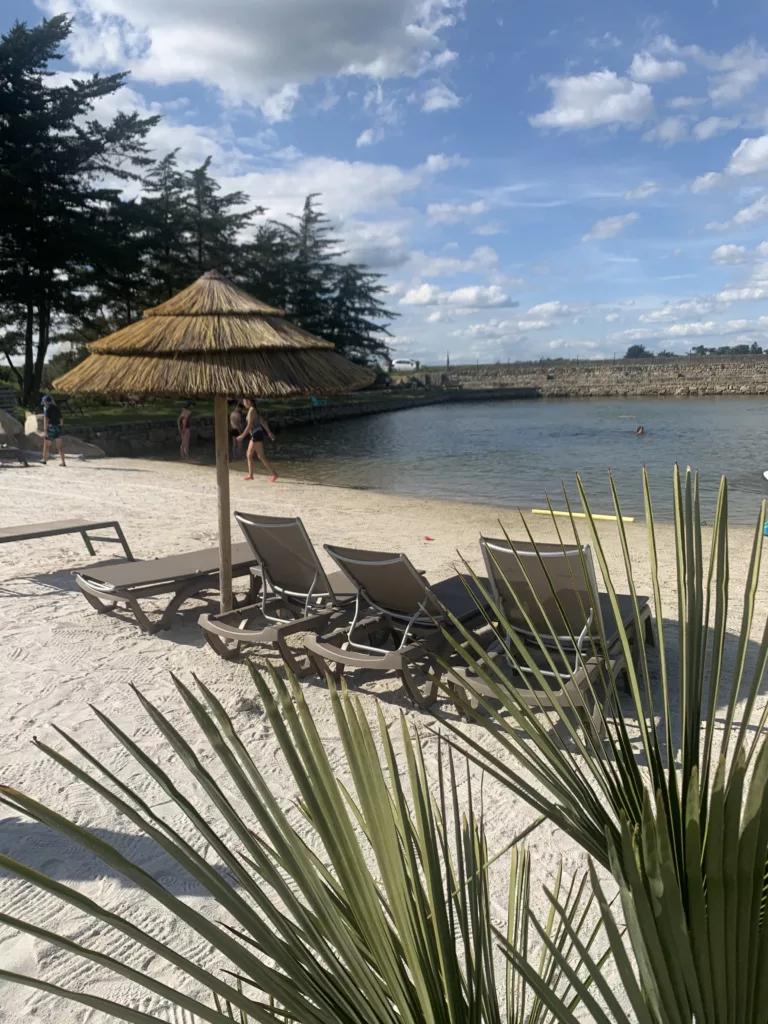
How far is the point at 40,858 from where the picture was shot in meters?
3.44

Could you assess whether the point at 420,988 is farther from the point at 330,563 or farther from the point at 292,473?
the point at 292,473

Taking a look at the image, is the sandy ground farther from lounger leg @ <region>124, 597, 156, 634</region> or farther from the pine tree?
the pine tree

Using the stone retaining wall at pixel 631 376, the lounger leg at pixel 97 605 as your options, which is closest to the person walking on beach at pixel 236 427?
the lounger leg at pixel 97 605

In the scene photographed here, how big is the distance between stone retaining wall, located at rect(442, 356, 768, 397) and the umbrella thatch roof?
77464mm

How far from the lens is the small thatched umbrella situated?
18.5 ft

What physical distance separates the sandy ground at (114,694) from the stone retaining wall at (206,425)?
1676cm

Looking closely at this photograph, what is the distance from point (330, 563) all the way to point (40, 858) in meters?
5.39

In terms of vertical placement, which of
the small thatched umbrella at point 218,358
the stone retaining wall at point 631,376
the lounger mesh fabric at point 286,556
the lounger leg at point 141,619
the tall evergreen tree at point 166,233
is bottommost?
the lounger leg at point 141,619

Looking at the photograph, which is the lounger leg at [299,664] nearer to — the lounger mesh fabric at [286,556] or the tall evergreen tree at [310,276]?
the lounger mesh fabric at [286,556]

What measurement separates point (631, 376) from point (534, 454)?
54.9 m

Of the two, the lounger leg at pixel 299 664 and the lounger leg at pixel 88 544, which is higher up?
the lounger leg at pixel 88 544

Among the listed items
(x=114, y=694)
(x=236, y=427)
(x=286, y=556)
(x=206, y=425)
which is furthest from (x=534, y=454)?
(x=114, y=694)

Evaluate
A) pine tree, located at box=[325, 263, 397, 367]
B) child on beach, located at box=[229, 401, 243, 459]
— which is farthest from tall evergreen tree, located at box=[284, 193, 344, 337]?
child on beach, located at box=[229, 401, 243, 459]

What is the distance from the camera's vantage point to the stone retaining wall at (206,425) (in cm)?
2883
